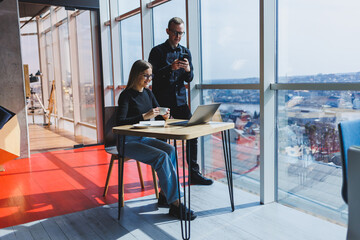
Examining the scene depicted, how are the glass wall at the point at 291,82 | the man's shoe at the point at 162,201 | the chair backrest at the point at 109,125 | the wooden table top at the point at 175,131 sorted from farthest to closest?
the chair backrest at the point at 109,125, the man's shoe at the point at 162,201, the glass wall at the point at 291,82, the wooden table top at the point at 175,131

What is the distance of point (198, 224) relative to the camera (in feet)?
8.11

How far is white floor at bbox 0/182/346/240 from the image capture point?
2.29 m

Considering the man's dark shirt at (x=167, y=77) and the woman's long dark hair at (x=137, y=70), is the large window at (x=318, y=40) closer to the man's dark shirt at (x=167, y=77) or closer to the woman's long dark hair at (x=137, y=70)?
the man's dark shirt at (x=167, y=77)

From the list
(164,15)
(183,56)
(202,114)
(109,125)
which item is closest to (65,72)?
(164,15)

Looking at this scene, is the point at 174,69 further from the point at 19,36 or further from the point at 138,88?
the point at 19,36

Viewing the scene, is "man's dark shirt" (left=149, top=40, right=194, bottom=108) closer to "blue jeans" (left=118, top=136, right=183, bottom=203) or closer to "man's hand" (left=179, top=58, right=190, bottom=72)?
"man's hand" (left=179, top=58, right=190, bottom=72)

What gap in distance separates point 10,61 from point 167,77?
2889mm

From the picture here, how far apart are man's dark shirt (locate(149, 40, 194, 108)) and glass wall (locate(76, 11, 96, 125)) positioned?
9.62 ft

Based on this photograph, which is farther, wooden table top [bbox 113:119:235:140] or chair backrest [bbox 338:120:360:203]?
wooden table top [bbox 113:119:235:140]

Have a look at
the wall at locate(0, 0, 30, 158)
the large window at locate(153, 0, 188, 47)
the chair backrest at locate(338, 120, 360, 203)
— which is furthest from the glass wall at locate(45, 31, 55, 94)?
A: the chair backrest at locate(338, 120, 360, 203)

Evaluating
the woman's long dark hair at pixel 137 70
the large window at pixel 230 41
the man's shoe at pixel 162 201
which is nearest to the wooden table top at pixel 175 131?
the woman's long dark hair at pixel 137 70

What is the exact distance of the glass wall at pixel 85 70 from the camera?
5.86 m

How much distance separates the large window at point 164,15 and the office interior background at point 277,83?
1cm

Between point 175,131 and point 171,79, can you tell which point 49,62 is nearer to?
point 171,79
